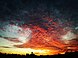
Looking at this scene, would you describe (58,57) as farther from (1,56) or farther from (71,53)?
(1,56)

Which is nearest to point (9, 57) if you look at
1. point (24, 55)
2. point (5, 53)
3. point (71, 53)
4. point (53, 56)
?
point (5, 53)

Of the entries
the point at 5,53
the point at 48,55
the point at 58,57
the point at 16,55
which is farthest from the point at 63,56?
the point at 5,53

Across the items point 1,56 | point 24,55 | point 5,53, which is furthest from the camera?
point 24,55

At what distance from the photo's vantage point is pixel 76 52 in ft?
147

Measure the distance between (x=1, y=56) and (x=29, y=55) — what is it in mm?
8479

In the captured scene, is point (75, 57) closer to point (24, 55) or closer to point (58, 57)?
point (58, 57)

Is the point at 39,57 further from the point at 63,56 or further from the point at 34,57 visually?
the point at 63,56

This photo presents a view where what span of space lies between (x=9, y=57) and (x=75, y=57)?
60.5ft

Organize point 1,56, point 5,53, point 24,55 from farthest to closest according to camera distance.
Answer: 1. point 24,55
2. point 5,53
3. point 1,56

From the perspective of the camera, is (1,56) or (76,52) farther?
(76,52)

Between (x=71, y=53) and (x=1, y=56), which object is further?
(x=71, y=53)

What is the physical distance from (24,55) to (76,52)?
617 inches

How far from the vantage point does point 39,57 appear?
48.2 metres

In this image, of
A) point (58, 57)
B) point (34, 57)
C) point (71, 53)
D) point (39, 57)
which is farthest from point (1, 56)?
point (71, 53)
